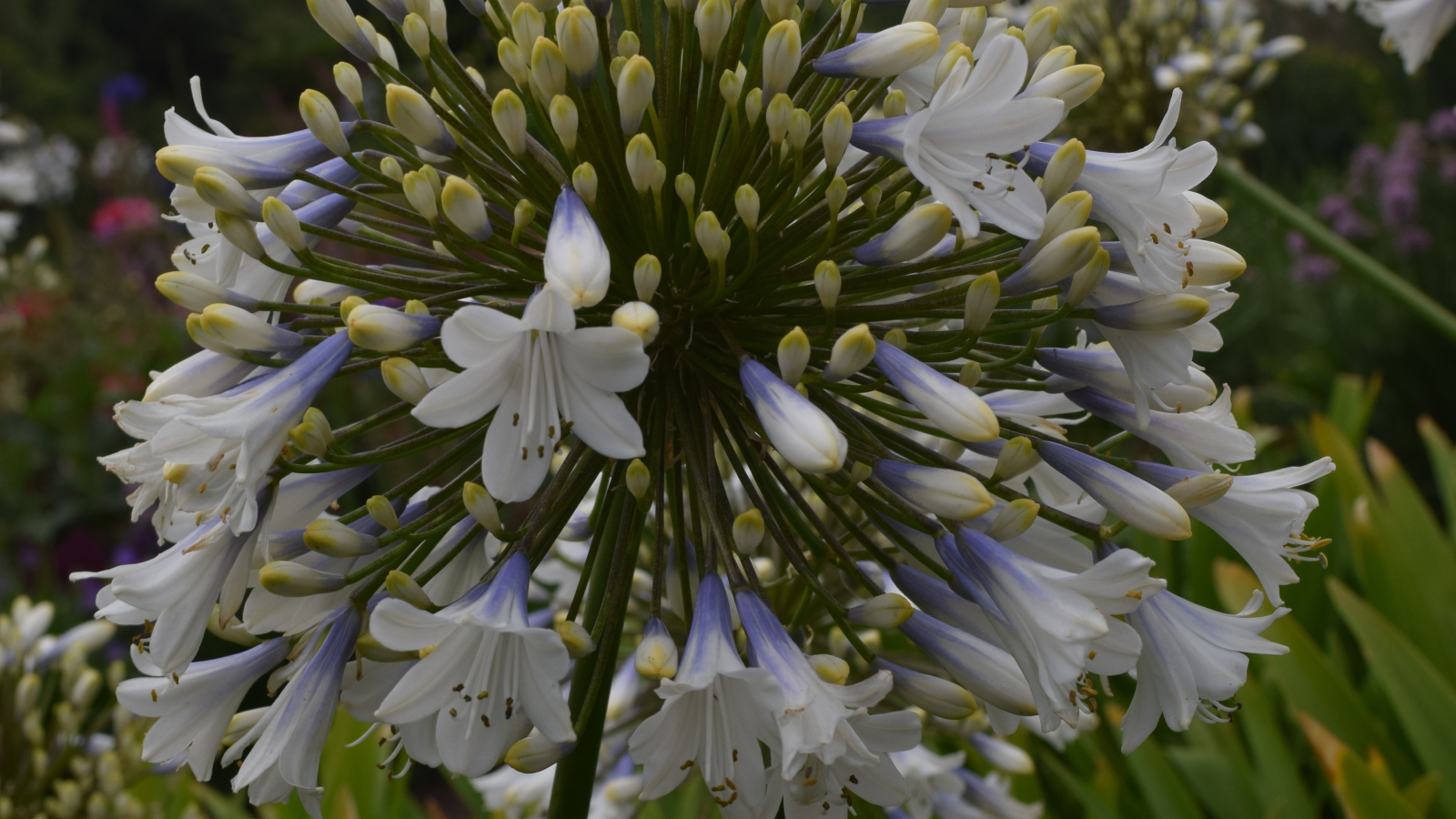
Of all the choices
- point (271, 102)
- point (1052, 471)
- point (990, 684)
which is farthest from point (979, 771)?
point (271, 102)

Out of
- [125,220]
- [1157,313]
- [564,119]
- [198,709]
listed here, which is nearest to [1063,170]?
[1157,313]

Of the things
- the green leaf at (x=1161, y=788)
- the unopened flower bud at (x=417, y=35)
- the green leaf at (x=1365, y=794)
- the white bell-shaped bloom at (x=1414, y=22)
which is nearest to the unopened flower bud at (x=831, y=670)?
the unopened flower bud at (x=417, y=35)

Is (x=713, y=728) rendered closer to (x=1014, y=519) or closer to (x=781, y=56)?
(x=1014, y=519)

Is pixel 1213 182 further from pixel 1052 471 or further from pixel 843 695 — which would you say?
pixel 843 695

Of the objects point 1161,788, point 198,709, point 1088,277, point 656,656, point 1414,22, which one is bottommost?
point 1161,788

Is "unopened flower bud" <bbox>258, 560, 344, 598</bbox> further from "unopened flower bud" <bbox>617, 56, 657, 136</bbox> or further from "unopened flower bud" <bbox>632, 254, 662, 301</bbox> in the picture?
"unopened flower bud" <bbox>617, 56, 657, 136</bbox>

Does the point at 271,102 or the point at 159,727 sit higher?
the point at 159,727

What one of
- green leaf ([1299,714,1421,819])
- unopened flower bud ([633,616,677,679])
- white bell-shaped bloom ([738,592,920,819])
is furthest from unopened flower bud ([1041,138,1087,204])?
green leaf ([1299,714,1421,819])
